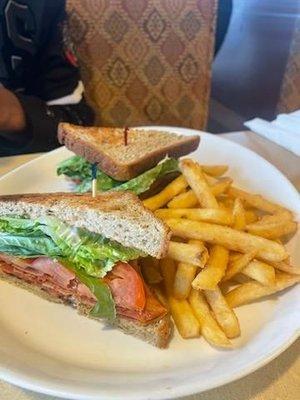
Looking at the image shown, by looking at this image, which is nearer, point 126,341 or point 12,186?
point 126,341

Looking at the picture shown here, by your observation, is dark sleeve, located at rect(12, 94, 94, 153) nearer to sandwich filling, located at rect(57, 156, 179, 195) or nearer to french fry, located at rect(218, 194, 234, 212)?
sandwich filling, located at rect(57, 156, 179, 195)

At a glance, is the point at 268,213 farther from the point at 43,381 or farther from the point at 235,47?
the point at 235,47

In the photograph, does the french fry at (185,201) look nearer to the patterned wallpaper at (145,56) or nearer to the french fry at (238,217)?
the french fry at (238,217)

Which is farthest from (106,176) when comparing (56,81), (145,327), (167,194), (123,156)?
(56,81)

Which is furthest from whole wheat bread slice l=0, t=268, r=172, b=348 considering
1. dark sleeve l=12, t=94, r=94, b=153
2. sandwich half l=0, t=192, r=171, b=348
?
dark sleeve l=12, t=94, r=94, b=153

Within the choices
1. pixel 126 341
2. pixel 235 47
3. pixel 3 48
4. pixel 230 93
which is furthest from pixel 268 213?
pixel 230 93
